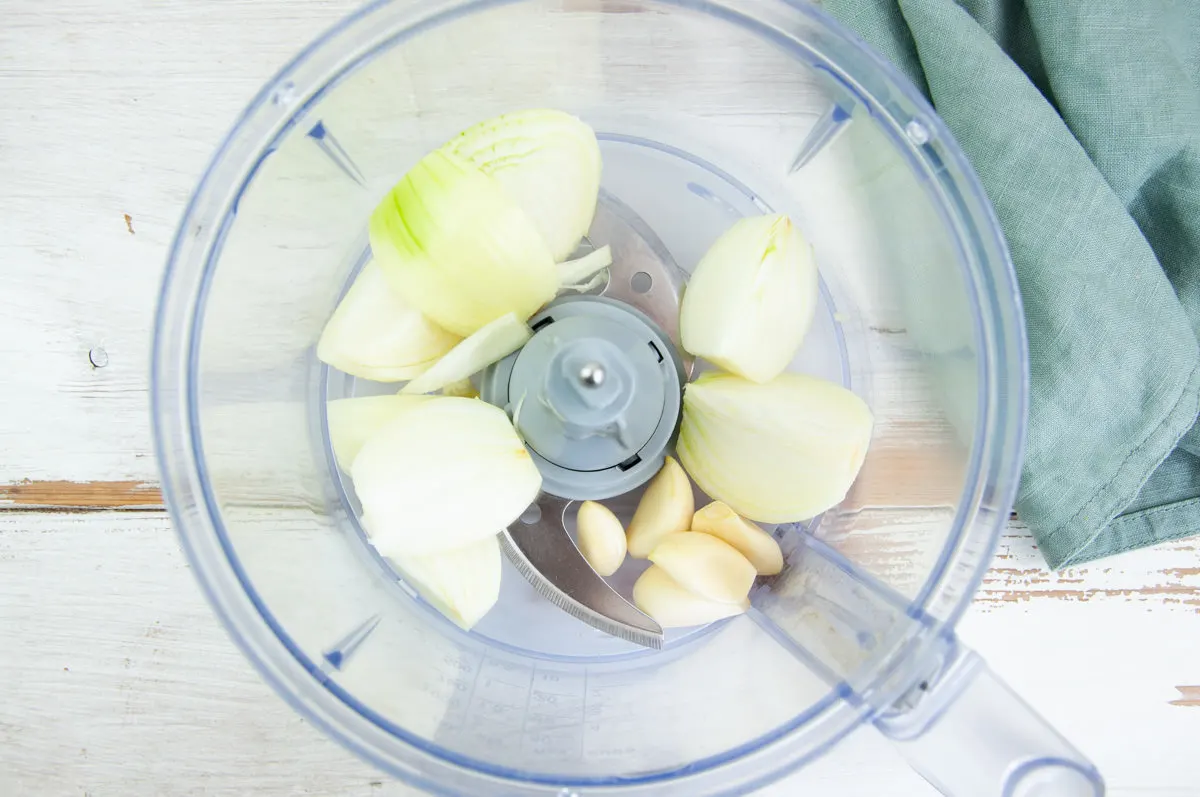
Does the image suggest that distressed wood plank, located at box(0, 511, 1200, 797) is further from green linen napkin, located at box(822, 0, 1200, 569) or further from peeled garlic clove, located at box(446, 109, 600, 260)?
peeled garlic clove, located at box(446, 109, 600, 260)

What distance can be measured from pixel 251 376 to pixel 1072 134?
442mm

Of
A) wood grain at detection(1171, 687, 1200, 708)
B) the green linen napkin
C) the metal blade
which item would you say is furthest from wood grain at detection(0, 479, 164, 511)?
wood grain at detection(1171, 687, 1200, 708)

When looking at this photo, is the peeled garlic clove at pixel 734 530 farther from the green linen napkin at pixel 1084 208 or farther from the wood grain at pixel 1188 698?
the wood grain at pixel 1188 698

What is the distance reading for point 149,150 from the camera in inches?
19.6

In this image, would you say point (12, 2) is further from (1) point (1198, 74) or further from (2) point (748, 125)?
(1) point (1198, 74)

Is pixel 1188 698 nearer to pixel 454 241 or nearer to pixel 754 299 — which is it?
pixel 754 299

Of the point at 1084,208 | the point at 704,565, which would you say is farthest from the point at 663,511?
the point at 1084,208

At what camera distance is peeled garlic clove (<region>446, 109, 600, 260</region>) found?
402 mm

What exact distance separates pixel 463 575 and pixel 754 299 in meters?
0.17

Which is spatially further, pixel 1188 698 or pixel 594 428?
pixel 1188 698

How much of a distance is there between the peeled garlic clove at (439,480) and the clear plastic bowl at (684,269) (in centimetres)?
7

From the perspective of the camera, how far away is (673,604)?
1.39 ft

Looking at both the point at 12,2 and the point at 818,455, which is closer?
the point at 818,455

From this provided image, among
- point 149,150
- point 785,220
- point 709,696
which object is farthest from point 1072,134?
point 149,150
